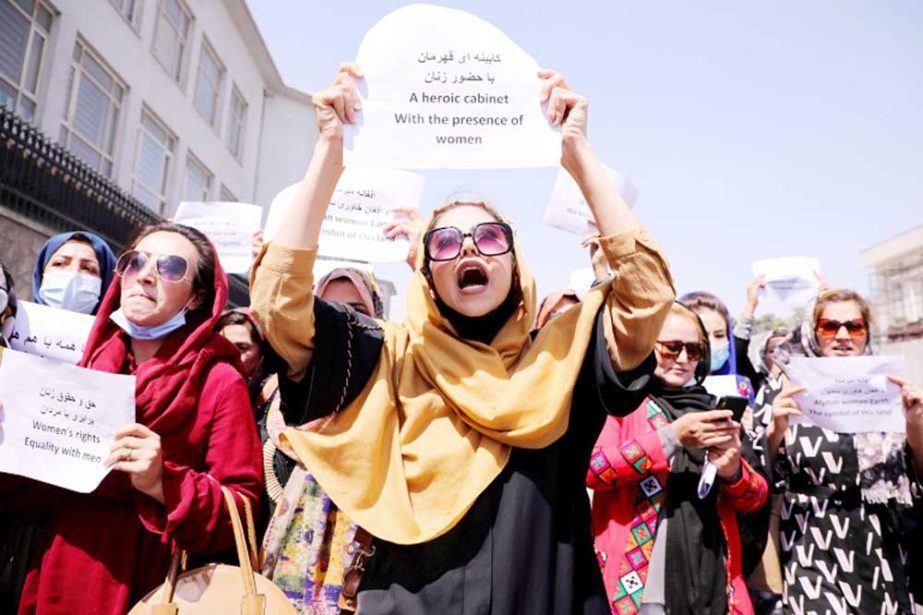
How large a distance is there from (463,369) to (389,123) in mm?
738

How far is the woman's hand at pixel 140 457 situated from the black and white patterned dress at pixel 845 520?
251 cm

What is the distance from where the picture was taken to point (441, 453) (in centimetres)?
161

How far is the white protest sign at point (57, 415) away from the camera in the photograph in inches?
70.0

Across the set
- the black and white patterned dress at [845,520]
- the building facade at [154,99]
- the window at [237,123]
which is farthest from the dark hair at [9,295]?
the window at [237,123]

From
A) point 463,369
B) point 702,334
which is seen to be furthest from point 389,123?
point 702,334

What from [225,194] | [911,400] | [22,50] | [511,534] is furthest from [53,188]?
[225,194]

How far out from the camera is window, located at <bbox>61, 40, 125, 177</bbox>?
11.5 metres

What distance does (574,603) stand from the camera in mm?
1580

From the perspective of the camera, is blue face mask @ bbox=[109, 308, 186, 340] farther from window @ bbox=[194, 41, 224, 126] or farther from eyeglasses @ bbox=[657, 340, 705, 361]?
window @ bbox=[194, 41, 224, 126]

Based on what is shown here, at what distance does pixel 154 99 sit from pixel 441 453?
1555 centimetres

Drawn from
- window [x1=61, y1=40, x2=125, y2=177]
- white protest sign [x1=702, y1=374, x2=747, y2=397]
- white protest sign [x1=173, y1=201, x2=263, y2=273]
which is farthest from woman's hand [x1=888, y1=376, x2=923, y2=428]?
window [x1=61, y1=40, x2=125, y2=177]

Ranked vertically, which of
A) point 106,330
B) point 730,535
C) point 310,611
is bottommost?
point 310,611

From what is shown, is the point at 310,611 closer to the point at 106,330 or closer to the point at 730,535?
the point at 106,330

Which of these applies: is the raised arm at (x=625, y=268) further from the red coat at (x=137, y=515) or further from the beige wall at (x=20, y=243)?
the beige wall at (x=20, y=243)
